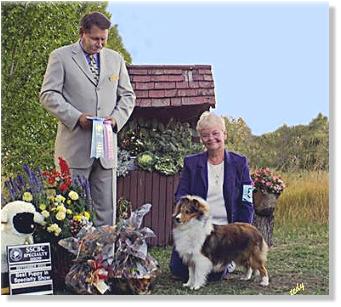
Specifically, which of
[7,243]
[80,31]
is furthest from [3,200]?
[80,31]

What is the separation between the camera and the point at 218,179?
3693 mm

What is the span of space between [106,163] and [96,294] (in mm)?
622

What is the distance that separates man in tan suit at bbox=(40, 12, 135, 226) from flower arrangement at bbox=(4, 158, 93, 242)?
3.7 inches

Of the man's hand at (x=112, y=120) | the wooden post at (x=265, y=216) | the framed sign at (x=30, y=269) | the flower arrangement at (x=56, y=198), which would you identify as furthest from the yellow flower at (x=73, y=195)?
the wooden post at (x=265, y=216)

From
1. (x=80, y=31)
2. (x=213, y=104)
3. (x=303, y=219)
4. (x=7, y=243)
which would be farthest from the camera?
(x=303, y=219)

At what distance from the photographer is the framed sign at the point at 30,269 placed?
11.1 ft

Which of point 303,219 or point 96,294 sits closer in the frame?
point 96,294

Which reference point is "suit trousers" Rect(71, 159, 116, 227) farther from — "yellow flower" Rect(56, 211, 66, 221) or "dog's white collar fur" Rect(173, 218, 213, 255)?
"dog's white collar fur" Rect(173, 218, 213, 255)

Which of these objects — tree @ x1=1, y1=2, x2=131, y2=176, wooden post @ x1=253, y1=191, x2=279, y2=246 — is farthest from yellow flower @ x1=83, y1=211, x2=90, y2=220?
wooden post @ x1=253, y1=191, x2=279, y2=246

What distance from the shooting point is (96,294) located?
3480 mm

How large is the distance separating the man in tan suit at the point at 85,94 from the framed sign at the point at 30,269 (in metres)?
0.39

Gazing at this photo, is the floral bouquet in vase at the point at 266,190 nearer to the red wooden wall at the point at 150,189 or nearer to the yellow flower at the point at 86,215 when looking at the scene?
the red wooden wall at the point at 150,189

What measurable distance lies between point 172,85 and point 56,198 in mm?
850
